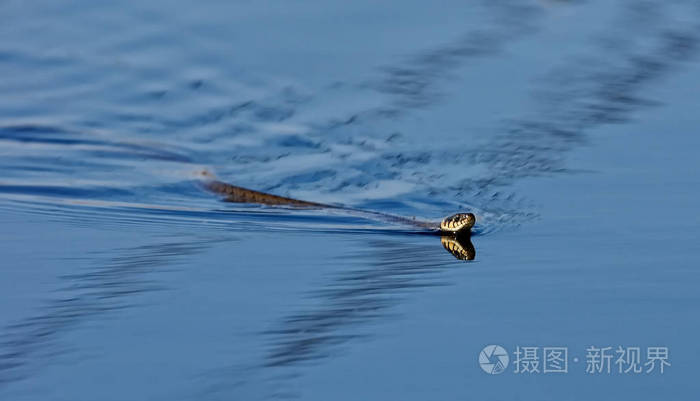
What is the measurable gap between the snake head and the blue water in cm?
19

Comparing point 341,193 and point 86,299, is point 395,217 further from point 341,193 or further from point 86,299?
point 86,299

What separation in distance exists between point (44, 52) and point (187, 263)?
589 centimetres

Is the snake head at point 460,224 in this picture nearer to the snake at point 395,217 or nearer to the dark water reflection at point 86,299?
the snake at point 395,217

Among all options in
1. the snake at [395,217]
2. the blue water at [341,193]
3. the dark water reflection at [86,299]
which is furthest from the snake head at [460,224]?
the dark water reflection at [86,299]

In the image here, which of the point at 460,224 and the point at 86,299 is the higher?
the point at 460,224

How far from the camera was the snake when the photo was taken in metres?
7.92

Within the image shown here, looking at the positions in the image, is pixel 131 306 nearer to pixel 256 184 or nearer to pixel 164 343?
pixel 164 343

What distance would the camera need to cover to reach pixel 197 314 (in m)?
6.40

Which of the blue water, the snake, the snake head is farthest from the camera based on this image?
the snake head

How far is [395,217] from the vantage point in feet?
28.7

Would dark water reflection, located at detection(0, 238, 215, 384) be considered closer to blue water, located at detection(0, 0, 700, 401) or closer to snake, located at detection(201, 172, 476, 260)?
blue water, located at detection(0, 0, 700, 401)

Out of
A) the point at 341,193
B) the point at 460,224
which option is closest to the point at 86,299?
the point at 460,224

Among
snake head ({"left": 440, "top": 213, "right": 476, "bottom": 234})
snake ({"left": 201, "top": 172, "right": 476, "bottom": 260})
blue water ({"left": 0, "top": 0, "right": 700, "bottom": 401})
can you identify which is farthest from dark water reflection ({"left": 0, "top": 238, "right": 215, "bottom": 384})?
snake head ({"left": 440, "top": 213, "right": 476, "bottom": 234})

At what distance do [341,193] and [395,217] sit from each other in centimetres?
78
